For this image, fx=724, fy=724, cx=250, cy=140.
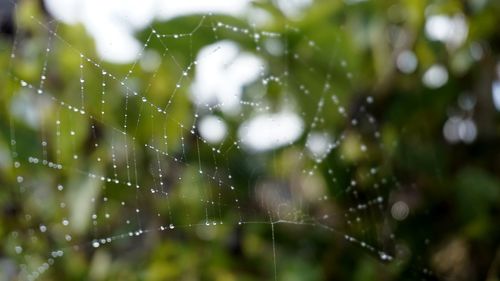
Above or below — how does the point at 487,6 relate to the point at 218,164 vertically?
above

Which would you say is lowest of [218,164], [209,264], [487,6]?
[209,264]

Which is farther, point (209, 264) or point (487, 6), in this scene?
point (487, 6)

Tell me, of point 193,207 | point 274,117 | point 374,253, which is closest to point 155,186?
point 193,207

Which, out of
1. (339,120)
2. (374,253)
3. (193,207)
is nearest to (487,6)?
(339,120)

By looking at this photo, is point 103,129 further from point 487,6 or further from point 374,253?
point 487,6
